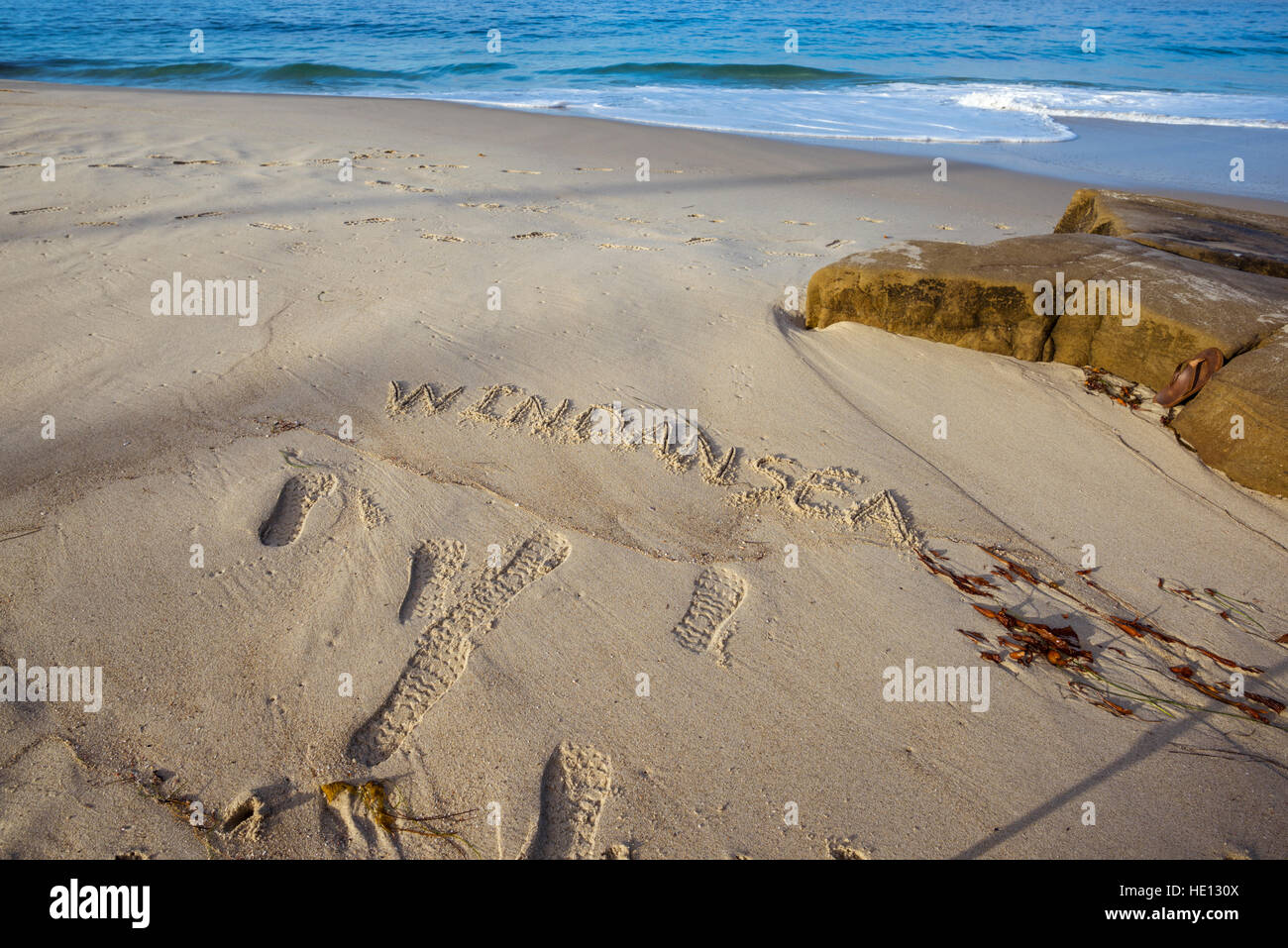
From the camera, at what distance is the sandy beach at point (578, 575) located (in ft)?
5.71

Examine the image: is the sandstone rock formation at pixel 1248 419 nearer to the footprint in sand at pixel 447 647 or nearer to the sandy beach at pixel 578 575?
the sandy beach at pixel 578 575

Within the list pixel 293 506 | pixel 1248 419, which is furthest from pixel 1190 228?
pixel 293 506

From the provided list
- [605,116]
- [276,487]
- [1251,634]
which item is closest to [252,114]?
[605,116]

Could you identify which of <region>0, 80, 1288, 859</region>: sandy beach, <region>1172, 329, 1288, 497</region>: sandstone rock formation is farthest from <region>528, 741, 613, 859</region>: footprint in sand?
<region>1172, 329, 1288, 497</region>: sandstone rock formation

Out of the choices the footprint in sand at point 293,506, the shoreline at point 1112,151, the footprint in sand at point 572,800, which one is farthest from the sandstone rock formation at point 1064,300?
the shoreline at point 1112,151

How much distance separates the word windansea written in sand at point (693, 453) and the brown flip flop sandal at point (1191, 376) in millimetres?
1435

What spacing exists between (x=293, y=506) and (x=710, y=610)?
4.88ft

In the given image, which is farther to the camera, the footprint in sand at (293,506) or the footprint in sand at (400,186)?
the footprint in sand at (400,186)

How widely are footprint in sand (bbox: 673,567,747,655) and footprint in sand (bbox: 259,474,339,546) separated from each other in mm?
1325

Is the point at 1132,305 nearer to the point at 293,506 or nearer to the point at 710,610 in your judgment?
the point at 710,610

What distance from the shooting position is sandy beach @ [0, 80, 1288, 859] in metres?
1.74
